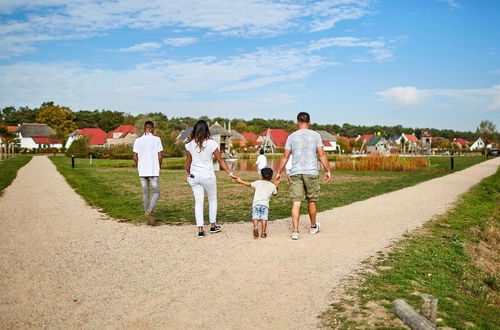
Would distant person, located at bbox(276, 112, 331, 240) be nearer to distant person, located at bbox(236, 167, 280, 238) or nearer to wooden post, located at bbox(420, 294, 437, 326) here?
distant person, located at bbox(236, 167, 280, 238)

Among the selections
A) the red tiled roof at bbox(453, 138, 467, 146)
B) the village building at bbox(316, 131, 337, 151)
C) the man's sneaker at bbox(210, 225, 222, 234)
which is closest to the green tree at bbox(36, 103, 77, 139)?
the village building at bbox(316, 131, 337, 151)

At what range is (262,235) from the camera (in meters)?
7.57

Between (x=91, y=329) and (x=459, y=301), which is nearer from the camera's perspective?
(x=91, y=329)

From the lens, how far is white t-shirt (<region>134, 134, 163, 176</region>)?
344 inches

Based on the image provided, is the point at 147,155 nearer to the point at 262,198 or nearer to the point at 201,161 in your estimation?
the point at 201,161

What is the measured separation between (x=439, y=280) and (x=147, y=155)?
6095 millimetres

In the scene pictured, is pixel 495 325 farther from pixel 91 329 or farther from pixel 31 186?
pixel 31 186

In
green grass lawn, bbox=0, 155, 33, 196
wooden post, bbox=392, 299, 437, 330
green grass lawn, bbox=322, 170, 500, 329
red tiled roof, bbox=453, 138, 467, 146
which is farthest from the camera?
red tiled roof, bbox=453, 138, 467, 146

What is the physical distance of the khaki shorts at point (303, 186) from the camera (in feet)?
24.2

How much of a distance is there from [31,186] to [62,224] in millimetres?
9830

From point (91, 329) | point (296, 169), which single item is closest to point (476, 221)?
point (296, 169)

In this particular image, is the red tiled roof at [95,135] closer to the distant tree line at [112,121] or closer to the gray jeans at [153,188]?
the distant tree line at [112,121]

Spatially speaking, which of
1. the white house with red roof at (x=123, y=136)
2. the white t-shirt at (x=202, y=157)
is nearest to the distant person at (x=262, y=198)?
the white t-shirt at (x=202, y=157)

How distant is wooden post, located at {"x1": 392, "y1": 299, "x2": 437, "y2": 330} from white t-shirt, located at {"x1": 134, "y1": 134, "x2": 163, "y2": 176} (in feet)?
19.7
